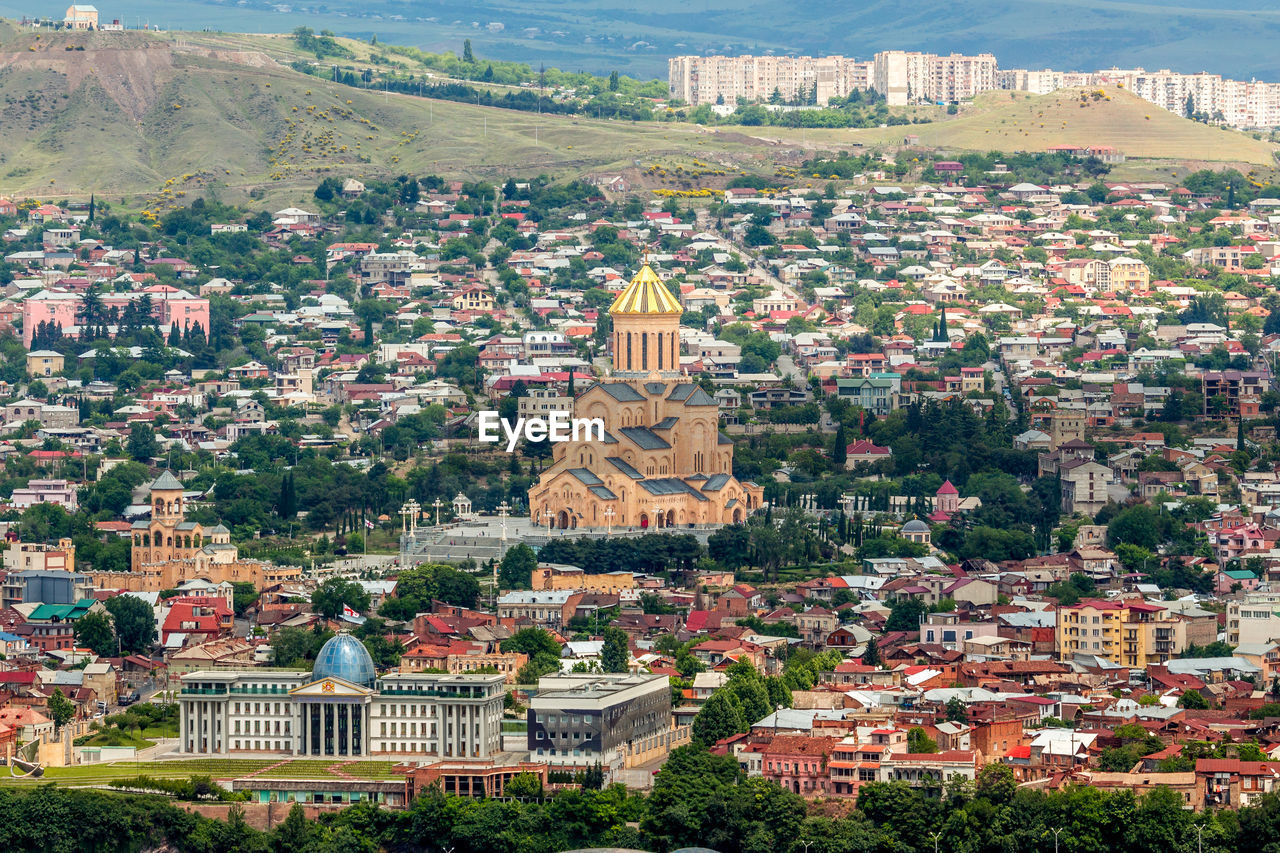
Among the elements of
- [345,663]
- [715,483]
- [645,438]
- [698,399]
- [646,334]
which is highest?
[646,334]

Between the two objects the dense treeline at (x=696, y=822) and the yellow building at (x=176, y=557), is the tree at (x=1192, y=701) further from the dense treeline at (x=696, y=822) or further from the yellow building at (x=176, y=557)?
the yellow building at (x=176, y=557)

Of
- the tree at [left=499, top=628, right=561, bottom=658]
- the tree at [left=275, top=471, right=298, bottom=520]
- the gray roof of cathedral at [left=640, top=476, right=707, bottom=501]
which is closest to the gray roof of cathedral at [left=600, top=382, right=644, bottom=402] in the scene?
the gray roof of cathedral at [left=640, top=476, right=707, bottom=501]

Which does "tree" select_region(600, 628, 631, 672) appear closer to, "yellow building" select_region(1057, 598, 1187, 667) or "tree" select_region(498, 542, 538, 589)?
"tree" select_region(498, 542, 538, 589)

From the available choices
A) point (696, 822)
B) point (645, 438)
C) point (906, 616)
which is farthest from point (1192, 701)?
point (645, 438)

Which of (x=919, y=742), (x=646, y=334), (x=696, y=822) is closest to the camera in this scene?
(x=696, y=822)

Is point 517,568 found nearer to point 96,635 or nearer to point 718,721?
point 96,635

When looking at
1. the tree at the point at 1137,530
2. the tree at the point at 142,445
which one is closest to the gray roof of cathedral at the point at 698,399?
the tree at the point at 1137,530

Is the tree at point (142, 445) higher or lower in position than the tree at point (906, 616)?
higher
